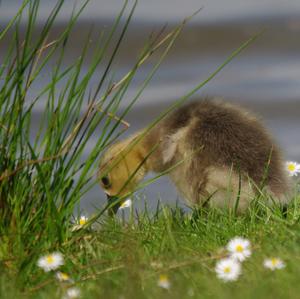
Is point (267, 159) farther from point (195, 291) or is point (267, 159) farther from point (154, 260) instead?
point (195, 291)

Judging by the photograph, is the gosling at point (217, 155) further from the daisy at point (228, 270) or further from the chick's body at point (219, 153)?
the daisy at point (228, 270)

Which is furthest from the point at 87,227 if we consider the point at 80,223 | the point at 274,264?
the point at 274,264

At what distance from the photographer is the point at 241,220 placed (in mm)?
3809

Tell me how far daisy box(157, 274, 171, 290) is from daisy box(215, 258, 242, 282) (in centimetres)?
16

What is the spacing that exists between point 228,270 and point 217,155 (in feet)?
5.04

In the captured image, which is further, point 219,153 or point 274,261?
point 219,153

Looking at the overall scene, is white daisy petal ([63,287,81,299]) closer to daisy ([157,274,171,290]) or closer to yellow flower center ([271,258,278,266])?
daisy ([157,274,171,290])

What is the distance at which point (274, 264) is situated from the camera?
300 centimetres

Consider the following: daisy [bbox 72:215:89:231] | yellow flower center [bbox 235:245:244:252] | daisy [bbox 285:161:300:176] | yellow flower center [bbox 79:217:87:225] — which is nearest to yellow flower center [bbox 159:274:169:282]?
yellow flower center [bbox 235:245:244:252]

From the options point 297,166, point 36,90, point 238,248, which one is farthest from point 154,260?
point 36,90

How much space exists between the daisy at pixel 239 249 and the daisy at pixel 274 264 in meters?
0.13

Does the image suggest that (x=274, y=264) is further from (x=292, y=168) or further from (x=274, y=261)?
(x=292, y=168)

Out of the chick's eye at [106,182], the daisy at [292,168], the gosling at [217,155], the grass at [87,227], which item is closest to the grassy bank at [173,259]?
the grass at [87,227]

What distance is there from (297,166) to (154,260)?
1.74 metres
